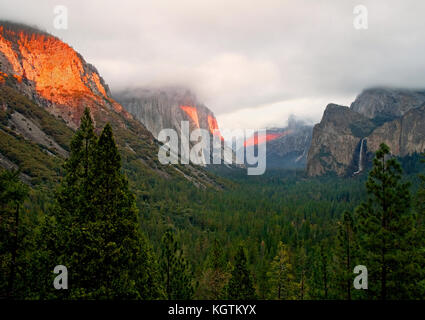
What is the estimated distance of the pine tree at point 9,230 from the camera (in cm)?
1756

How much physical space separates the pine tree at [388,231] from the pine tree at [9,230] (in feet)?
69.3

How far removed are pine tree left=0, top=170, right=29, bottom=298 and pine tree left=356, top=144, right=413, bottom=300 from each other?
21.1 m

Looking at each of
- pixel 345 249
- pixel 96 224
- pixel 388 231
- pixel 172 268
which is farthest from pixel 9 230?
pixel 345 249

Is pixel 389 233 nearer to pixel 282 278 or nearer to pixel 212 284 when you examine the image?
pixel 212 284

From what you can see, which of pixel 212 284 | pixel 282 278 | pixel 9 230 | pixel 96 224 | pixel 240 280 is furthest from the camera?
pixel 282 278

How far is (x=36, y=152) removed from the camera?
13388 cm

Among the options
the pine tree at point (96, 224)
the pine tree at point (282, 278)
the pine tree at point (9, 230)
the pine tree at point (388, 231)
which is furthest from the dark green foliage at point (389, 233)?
the pine tree at point (9, 230)

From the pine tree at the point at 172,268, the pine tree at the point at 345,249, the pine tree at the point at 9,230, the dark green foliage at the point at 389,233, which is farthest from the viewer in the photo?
the pine tree at the point at 172,268

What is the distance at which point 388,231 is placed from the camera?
55.3ft

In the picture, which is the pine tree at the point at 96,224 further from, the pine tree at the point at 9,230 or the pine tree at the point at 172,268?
the pine tree at the point at 172,268

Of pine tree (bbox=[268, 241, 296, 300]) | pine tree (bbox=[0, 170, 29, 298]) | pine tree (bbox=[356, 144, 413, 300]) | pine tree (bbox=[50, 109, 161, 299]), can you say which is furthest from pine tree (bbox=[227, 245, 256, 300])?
pine tree (bbox=[0, 170, 29, 298])

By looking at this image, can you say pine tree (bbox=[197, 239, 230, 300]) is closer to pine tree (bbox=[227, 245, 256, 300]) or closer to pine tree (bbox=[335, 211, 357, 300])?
pine tree (bbox=[227, 245, 256, 300])

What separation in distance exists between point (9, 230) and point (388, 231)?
22.5m
